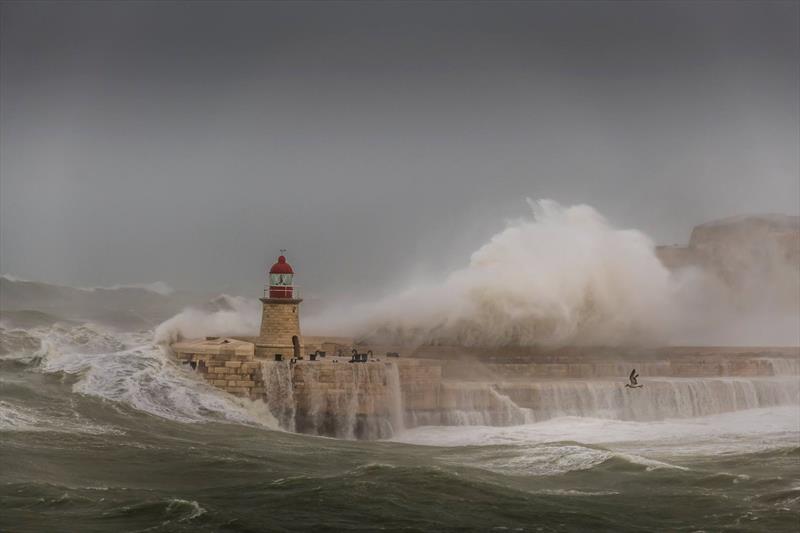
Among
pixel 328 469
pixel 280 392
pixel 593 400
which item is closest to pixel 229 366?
pixel 280 392

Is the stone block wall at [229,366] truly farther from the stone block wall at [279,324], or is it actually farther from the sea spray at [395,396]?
the sea spray at [395,396]

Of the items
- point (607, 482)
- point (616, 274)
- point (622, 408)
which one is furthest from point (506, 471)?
point (616, 274)

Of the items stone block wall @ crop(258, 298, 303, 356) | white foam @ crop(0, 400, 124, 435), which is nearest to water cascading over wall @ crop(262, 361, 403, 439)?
stone block wall @ crop(258, 298, 303, 356)

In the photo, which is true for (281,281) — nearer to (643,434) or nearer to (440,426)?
(440,426)

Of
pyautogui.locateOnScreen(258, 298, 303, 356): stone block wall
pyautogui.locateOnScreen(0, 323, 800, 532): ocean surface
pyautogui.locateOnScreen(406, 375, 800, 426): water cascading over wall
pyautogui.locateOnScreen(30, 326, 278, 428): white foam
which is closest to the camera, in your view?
pyautogui.locateOnScreen(0, 323, 800, 532): ocean surface

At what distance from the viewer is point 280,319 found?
19.1m

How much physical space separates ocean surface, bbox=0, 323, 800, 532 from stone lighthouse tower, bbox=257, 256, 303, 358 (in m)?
1.92

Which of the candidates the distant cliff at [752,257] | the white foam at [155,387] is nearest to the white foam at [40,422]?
the white foam at [155,387]

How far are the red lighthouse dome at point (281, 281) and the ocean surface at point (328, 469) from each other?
2.48 m

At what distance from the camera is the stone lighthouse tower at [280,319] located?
1888cm

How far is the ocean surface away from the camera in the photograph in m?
9.67

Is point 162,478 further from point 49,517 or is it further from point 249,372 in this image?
point 249,372

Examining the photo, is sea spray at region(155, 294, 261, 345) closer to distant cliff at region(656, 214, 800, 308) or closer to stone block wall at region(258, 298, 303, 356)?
stone block wall at region(258, 298, 303, 356)

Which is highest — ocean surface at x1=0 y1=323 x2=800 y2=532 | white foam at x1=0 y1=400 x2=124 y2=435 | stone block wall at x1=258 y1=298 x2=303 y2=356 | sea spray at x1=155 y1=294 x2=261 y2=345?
sea spray at x1=155 y1=294 x2=261 y2=345
